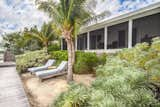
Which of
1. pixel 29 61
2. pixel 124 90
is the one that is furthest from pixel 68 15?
pixel 29 61

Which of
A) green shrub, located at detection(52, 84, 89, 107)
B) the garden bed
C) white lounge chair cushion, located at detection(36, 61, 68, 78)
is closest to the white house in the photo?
white lounge chair cushion, located at detection(36, 61, 68, 78)

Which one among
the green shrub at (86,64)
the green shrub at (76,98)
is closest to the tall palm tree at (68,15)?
the green shrub at (86,64)

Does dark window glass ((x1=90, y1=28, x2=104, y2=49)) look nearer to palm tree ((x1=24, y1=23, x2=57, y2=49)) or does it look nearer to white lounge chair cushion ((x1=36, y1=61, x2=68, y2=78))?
white lounge chair cushion ((x1=36, y1=61, x2=68, y2=78))

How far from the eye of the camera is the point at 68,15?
11078 mm

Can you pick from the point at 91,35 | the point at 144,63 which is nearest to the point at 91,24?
the point at 91,35

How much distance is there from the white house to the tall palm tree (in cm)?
241

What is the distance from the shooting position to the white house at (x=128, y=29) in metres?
10.5

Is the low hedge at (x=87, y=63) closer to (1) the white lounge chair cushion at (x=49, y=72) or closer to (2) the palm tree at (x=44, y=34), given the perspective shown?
(1) the white lounge chair cushion at (x=49, y=72)

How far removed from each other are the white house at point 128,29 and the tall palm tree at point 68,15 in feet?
7.90

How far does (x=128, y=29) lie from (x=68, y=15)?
148 inches

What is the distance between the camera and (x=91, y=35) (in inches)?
725

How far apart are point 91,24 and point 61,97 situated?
412 inches

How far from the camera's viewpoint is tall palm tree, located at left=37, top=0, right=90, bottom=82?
441 inches

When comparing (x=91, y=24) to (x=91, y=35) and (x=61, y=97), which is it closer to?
(x=91, y=35)
